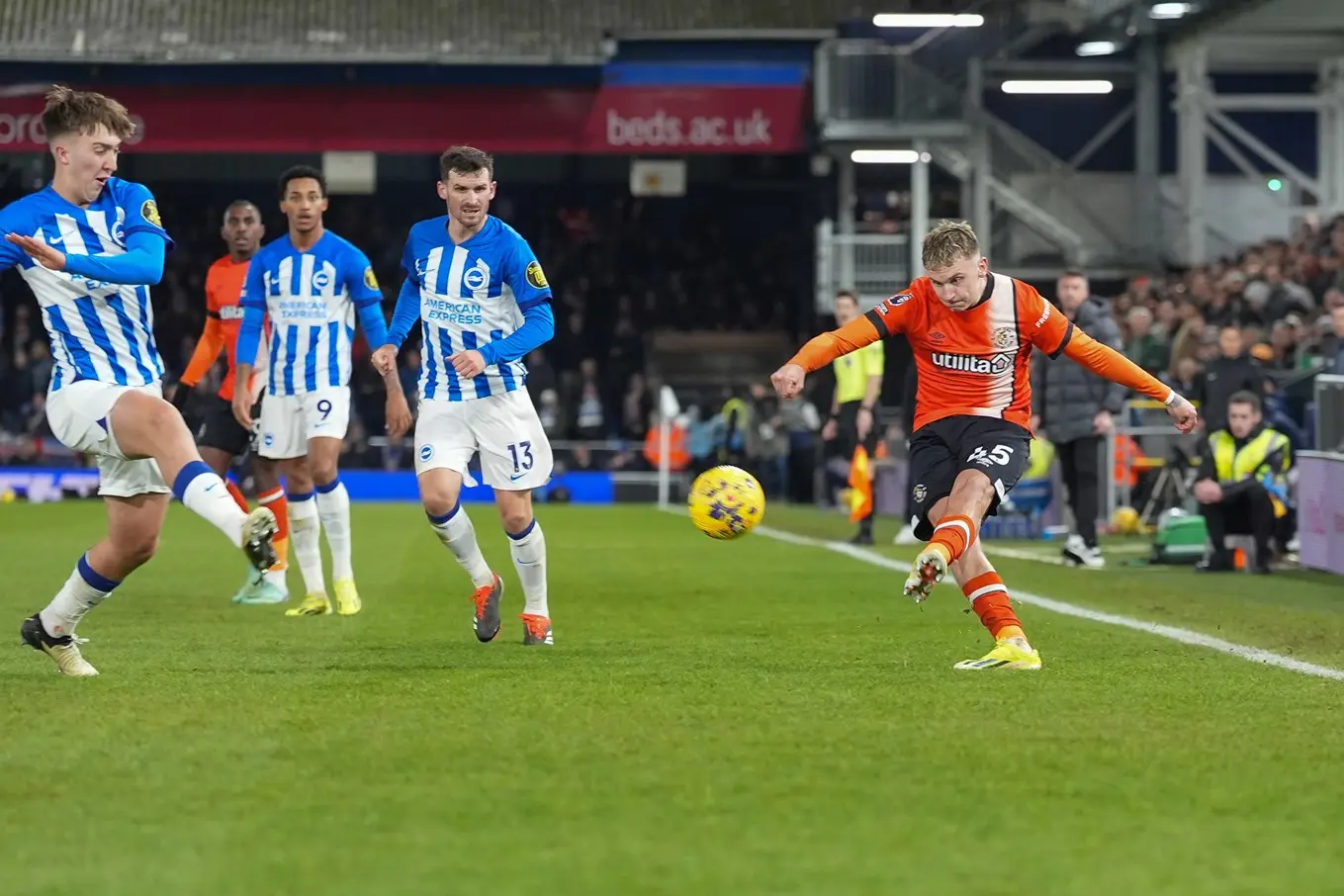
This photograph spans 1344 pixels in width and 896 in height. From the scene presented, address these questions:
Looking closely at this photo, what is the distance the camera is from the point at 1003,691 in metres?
6.92

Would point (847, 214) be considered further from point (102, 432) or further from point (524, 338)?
point (102, 432)

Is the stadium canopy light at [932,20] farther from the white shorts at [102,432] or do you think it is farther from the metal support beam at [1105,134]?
the white shorts at [102,432]

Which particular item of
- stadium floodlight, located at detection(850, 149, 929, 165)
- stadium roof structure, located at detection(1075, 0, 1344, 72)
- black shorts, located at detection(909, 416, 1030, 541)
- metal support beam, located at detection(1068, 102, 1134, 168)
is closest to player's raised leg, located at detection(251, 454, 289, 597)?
black shorts, located at detection(909, 416, 1030, 541)

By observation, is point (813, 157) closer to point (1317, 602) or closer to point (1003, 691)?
point (1317, 602)

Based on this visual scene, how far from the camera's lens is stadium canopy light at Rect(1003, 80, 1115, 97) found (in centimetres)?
3569

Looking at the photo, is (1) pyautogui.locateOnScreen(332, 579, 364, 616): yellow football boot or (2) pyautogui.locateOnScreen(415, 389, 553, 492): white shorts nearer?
(2) pyautogui.locateOnScreen(415, 389, 553, 492): white shorts

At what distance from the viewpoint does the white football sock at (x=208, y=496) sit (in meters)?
6.66

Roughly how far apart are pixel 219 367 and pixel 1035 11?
13.5m

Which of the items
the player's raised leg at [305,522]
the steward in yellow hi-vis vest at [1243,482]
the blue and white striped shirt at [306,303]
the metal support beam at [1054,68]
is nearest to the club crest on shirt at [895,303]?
the blue and white striped shirt at [306,303]

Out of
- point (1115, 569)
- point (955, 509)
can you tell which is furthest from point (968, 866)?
point (1115, 569)

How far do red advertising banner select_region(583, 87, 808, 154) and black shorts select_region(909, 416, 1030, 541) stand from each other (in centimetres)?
2597

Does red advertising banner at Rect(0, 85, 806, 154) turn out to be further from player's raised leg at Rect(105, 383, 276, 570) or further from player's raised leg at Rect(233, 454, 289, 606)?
player's raised leg at Rect(105, 383, 276, 570)

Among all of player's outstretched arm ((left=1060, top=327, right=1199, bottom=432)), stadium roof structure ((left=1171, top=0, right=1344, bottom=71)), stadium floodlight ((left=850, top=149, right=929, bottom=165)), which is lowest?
player's outstretched arm ((left=1060, top=327, right=1199, bottom=432))

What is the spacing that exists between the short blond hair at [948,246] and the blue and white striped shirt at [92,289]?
8.99ft
